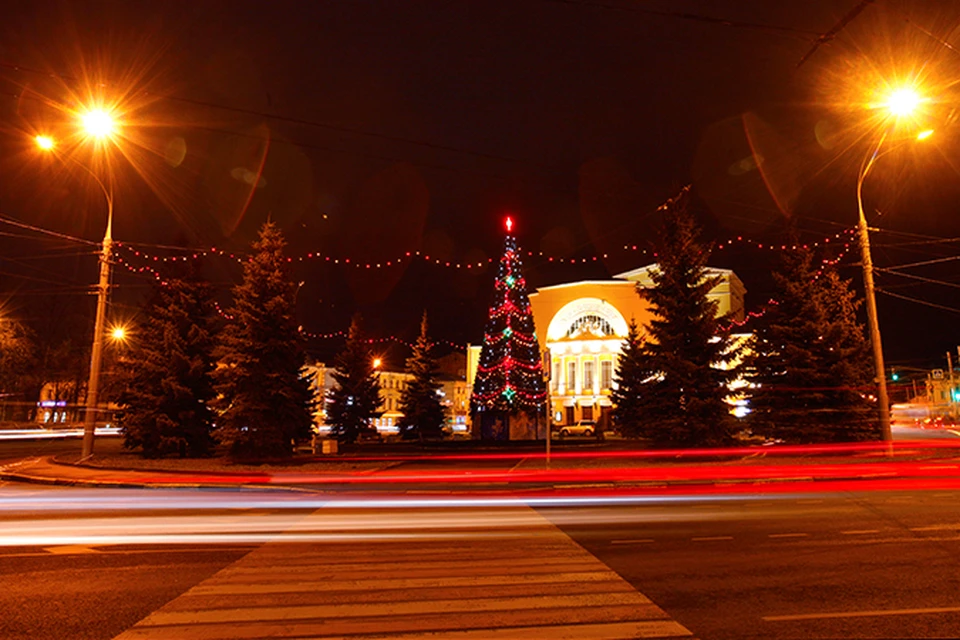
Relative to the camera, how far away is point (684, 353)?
25.4 metres

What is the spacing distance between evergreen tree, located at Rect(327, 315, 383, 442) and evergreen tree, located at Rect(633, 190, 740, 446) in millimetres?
21151

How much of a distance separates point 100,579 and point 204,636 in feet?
8.46

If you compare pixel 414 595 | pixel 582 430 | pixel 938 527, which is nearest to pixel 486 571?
pixel 414 595

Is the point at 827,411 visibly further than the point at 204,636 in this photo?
Yes

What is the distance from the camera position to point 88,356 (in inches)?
2218

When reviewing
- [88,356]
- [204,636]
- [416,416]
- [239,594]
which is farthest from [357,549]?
[88,356]

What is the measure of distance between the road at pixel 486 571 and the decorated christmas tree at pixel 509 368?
22.3 meters

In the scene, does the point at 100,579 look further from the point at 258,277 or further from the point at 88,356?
the point at 88,356

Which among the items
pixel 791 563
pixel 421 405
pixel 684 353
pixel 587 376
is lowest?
pixel 791 563

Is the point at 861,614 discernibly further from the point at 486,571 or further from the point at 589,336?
the point at 589,336

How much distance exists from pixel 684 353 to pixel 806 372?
658 centimetres

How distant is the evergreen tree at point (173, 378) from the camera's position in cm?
2422

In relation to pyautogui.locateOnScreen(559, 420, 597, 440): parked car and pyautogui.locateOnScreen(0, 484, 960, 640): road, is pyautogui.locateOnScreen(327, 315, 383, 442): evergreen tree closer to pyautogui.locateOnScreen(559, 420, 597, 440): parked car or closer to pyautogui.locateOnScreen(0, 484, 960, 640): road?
pyautogui.locateOnScreen(559, 420, 597, 440): parked car

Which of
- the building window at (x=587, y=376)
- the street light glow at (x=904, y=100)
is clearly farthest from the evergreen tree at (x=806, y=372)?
the building window at (x=587, y=376)
